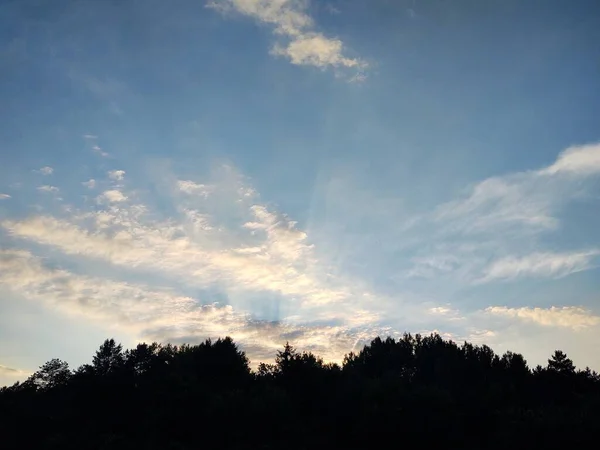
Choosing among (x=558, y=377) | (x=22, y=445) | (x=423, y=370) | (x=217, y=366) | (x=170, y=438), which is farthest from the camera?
(x=423, y=370)

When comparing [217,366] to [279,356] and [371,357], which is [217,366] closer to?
[279,356]

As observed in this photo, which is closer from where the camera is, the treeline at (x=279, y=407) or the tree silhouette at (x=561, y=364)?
the treeline at (x=279, y=407)

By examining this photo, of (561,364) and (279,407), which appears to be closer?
(279,407)

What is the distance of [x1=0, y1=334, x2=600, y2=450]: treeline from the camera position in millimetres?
49844

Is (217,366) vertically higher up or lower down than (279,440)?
higher up

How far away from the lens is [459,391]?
66.2 metres

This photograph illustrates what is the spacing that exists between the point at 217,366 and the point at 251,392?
13.2 m

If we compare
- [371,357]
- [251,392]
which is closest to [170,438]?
[251,392]

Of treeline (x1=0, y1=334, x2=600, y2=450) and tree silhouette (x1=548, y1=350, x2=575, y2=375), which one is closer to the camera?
treeline (x1=0, y1=334, x2=600, y2=450)

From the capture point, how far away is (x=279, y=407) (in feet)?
177

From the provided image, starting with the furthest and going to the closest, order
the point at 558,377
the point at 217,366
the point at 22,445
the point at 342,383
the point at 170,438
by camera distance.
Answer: the point at 558,377 < the point at 217,366 < the point at 342,383 < the point at 22,445 < the point at 170,438

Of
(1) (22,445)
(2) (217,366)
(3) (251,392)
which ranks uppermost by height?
(2) (217,366)

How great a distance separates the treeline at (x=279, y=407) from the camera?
49844 millimetres

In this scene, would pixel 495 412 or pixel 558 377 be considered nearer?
pixel 495 412
